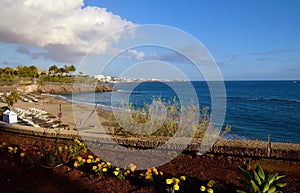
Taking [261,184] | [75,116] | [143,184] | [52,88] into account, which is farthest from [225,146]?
[52,88]

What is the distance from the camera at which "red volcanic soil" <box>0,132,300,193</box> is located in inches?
104

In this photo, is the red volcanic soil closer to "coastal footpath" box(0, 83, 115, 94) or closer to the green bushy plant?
the green bushy plant

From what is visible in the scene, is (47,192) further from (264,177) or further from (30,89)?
(30,89)

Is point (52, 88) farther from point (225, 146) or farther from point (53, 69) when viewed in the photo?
point (225, 146)

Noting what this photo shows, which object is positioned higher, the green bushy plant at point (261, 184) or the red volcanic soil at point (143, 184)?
the green bushy plant at point (261, 184)

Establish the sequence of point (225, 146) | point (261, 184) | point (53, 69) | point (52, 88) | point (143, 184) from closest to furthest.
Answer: point (261, 184), point (143, 184), point (225, 146), point (52, 88), point (53, 69)

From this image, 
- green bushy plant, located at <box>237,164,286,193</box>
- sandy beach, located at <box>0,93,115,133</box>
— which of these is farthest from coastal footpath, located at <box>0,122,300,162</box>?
sandy beach, located at <box>0,93,115,133</box>

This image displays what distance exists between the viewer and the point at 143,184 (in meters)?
2.72

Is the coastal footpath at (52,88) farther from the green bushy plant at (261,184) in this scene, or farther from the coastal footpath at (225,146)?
the green bushy plant at (261,184)

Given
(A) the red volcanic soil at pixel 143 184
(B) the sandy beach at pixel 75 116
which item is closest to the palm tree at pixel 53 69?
(B) the sandy beach at pixel 75 116

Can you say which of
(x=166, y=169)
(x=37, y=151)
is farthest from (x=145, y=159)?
(x=37, y=151)

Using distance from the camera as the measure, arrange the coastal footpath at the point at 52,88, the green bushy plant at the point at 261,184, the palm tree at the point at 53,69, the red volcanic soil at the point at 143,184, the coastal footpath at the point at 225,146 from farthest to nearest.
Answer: the palm tree at the point at 53,69 < the coastal footpath at the point at 52,88 < the coastal footpath at the point at 225,146 < the red volcanic soil at the point at 143,184 < the green bushy plant at the point at 261,184

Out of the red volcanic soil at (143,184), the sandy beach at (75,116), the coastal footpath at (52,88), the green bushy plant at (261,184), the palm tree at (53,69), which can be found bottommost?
the sandy beach at (75,116)

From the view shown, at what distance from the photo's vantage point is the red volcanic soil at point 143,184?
2650 millimetres
